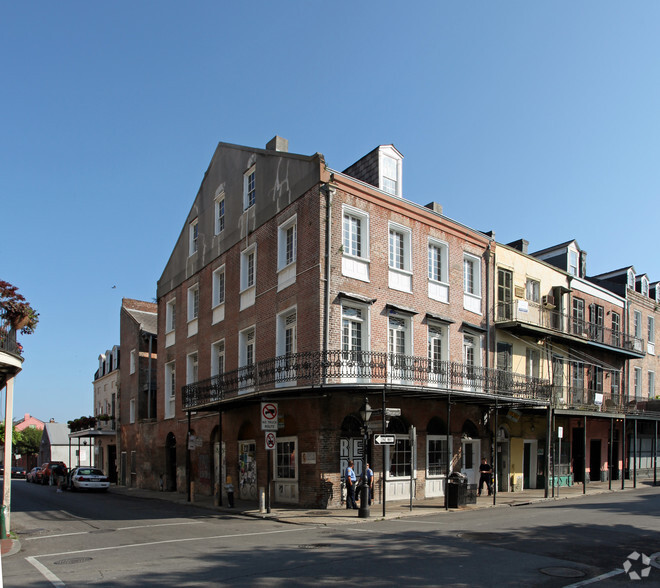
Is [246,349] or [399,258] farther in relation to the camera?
[246,349]

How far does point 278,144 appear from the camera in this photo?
24641mm

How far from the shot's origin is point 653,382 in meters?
36.5

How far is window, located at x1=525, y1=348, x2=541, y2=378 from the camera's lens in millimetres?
26719

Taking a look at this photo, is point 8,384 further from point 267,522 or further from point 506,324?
point 506,324

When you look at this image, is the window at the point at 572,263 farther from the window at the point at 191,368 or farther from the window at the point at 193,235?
the window at the point at 191,368

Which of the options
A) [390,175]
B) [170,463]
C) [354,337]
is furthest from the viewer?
[170,463]

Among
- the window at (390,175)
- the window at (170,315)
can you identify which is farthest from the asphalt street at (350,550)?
the window at (170,315)

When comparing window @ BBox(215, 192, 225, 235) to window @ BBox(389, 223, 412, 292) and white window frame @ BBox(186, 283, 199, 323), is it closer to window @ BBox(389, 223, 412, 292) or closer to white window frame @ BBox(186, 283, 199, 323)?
white window frame @ BBox(186, 283, 199, 323)

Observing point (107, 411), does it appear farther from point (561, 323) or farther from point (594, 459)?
point (594, 459)

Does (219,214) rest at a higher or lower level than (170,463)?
higher

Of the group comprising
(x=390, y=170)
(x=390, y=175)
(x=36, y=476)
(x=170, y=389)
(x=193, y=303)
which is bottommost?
(x=36, y=476)

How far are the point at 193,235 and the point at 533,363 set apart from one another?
17141mm

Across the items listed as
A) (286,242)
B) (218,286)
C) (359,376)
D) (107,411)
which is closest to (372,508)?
(359,376)

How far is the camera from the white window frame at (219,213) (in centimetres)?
2766
